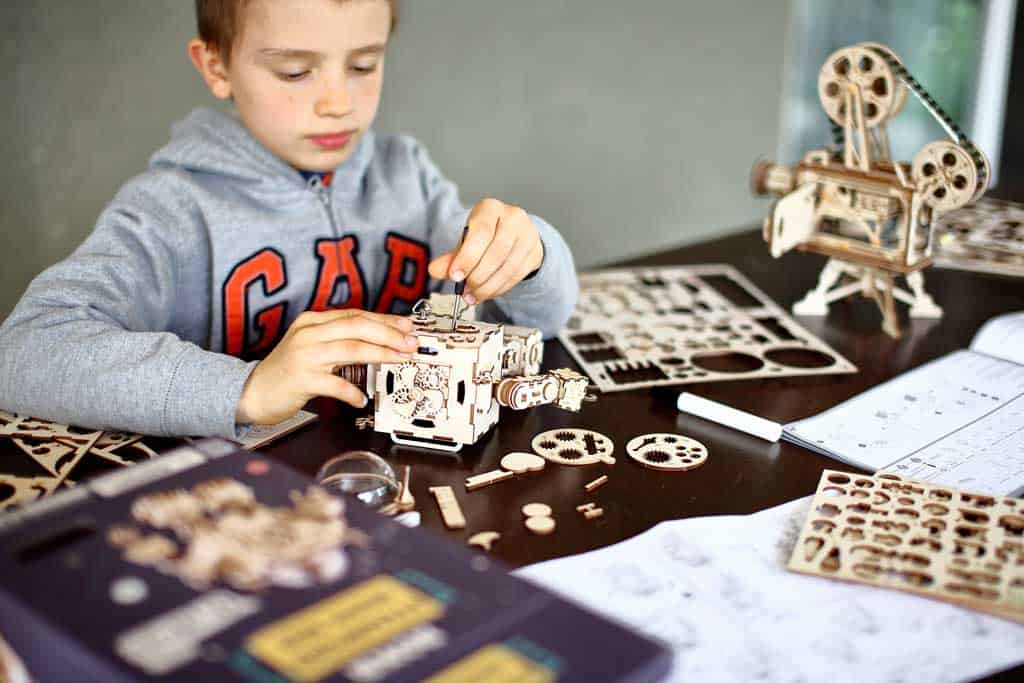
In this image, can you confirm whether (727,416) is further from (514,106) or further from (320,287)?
(514,106)

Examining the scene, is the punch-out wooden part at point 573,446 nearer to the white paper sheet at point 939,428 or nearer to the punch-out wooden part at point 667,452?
the punch-out wooden part at point 667,452

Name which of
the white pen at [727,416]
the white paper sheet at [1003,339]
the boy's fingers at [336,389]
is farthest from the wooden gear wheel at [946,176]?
the boy's fingers at [336,389]

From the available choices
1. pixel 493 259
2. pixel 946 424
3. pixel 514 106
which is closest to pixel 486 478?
pixel 493 259

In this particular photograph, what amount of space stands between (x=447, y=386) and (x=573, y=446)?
A: 0.41 feet

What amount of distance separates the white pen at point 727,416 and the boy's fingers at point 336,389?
0.31 m

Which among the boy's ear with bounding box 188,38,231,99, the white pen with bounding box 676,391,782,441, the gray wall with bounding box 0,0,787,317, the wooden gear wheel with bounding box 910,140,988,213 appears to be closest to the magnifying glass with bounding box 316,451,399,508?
the white pen with bounding box 676,391,782,441

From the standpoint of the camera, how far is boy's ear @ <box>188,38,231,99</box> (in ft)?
3.58

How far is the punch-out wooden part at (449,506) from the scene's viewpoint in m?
0.71

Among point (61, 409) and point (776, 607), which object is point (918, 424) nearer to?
point (776, 607)

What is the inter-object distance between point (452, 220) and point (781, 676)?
780 mm

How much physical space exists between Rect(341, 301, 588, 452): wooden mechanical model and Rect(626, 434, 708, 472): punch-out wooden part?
0.09 m

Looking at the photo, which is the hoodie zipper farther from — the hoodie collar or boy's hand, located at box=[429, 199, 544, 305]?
boy's hand, located at box=[429, 199, 544, 305]

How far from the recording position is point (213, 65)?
1.10 metres

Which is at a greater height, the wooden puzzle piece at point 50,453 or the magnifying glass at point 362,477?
the magnifying glass at point 362,477
